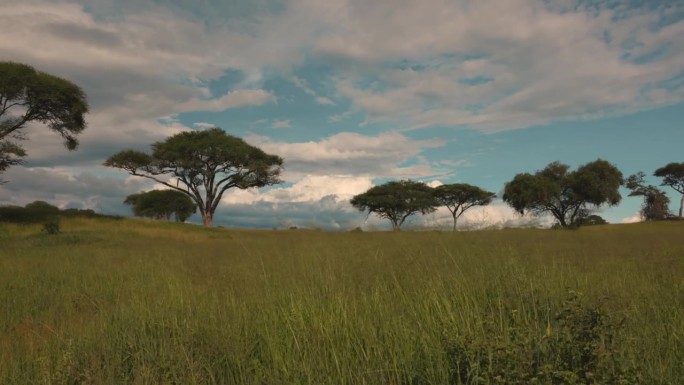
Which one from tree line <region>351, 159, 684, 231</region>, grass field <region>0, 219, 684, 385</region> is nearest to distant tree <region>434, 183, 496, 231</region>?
tree line <region>351, 159, 684, 231</region>

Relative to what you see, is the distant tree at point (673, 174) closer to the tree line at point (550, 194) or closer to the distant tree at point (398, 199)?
the tree line at point (550, 194)

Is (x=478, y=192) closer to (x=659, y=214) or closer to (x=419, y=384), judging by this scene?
(x=659, y=214)

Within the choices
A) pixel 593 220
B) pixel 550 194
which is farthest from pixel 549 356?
pixel 593 220

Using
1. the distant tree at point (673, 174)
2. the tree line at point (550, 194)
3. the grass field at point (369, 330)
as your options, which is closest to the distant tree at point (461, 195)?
the tree line at point (550, 194)

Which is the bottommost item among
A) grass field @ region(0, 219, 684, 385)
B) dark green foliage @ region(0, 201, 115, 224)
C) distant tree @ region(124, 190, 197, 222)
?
grass field @ region(0, 219, 684, 385)

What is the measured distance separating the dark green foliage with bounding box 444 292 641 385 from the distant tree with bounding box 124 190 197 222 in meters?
63.3

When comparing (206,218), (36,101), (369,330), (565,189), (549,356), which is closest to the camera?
(549,356)

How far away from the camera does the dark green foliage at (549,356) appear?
2.77m

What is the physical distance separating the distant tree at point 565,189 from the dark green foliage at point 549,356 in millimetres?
49657

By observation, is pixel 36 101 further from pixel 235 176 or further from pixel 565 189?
pixel 565 189

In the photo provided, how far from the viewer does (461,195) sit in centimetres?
5897

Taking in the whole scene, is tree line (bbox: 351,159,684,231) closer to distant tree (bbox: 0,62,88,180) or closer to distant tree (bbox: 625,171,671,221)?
distant tree (bbox: 625,171,671,221)

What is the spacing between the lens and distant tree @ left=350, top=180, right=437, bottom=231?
187ft

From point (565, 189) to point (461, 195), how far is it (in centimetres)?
1282
